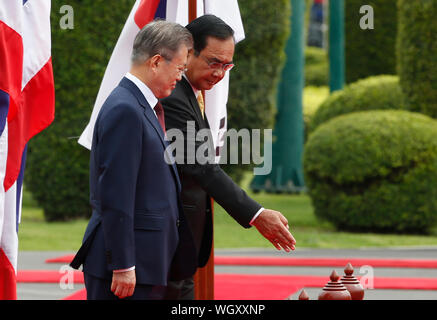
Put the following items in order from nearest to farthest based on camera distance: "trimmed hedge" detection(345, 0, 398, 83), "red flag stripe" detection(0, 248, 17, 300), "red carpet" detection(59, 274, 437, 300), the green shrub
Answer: "red flag stripe" detection(0, 248, 17, 300)
"red carpet" detection(59, 274, 437, 300)
the green shrub
"trimmed hedge" detection(345, 0, 398, 83)

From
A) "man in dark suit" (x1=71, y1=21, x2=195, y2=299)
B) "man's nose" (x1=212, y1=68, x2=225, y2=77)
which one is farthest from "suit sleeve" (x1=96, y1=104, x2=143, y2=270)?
"man's nose" (x1=212, y1=68, x2=225, y2=77)

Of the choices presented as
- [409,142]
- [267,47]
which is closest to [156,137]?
[409,142]

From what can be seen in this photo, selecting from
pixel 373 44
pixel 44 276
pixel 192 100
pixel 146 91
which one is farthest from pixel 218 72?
pixel 373 44

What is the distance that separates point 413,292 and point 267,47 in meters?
8.37

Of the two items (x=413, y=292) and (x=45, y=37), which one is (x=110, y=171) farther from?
(x=413, y=292)

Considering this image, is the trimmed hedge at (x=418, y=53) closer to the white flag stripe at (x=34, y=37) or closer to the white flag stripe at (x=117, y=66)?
the white flag stripe at (x=117, y=66)

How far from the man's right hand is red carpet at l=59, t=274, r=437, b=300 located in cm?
390

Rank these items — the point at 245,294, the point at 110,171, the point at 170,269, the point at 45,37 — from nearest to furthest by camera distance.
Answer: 1. the point at 110,171
2. the point at 170,269
3. the point at 45,37
4. the point at 245,294

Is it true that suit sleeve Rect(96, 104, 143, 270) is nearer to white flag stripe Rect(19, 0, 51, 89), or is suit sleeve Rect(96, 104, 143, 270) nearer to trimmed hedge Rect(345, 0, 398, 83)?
white flag stripe Rect(19, 0, 51, 89)

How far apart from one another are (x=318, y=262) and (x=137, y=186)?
21.2 ft

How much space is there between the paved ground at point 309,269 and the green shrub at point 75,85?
277 centimetres

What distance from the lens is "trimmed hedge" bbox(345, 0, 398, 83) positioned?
67.8 feet

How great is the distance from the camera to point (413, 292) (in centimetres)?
748

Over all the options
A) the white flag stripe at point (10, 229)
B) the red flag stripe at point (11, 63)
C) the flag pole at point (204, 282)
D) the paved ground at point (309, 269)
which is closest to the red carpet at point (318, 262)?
the paved ground at point (309, 269)
